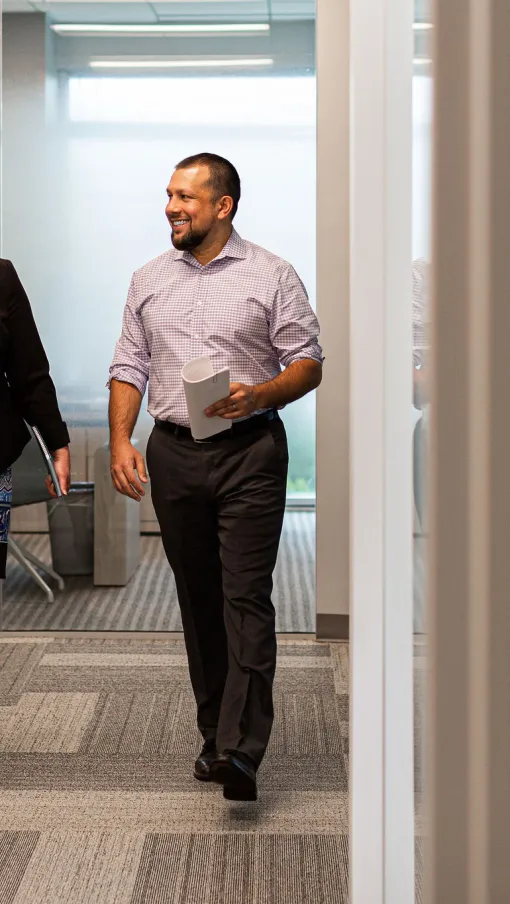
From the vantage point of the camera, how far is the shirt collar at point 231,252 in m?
2.59

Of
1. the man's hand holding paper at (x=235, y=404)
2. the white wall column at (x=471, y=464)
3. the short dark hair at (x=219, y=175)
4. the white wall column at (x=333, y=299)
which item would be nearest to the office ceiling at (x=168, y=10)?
the white wall column at (x=333, y=299)

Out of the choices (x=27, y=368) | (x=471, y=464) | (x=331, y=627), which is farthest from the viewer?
(x=331, y=627)

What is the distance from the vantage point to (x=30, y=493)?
3961 millimetres

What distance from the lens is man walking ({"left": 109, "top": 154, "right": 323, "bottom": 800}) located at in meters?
2.43

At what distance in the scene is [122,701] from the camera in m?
3.16

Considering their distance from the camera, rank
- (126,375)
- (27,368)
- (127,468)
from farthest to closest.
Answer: (126,375) < (127,468) < (27,368)

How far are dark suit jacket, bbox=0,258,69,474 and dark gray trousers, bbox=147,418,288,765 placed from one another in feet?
0.98

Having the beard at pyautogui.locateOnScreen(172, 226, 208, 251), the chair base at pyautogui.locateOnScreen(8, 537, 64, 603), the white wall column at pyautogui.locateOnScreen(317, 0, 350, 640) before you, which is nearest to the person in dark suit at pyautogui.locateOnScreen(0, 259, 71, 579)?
the beard at pyautogui.locateOnScreen(172, 226, 208, 251)

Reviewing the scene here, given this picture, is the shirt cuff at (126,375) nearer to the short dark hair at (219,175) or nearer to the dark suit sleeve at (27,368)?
the dark suit sleeve at (27,368)

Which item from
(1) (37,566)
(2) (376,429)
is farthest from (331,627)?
(2) (376,429)

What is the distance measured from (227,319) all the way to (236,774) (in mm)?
1139

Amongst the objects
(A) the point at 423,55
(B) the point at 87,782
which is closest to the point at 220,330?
(B) the point at 87,782

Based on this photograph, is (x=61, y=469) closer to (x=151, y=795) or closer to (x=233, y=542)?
(x=233, y=542)

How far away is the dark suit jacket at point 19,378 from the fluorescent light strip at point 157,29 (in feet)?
5.87
